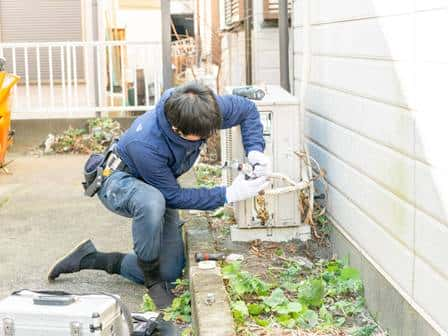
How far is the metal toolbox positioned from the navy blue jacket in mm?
1144

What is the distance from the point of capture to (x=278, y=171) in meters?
5.35

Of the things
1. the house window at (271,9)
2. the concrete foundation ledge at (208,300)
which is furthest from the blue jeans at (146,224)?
the house window at (271,9)

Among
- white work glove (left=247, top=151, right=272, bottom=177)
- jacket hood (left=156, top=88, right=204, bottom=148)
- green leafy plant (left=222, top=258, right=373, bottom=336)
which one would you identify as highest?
jacket hood (left=156, top=88, right=204, bottom=148)

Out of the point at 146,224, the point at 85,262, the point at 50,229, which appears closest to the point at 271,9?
Result: the point at 50,229

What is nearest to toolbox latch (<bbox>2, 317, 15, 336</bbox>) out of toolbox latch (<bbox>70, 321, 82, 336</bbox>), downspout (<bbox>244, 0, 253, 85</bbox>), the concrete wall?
toolbox latch (<bbox>70, 321, 82, 336</bbox>)

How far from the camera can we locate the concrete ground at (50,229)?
548cm

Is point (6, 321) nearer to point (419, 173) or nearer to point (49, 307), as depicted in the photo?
point (49, 307)

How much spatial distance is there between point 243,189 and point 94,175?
95cm

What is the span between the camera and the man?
457cm

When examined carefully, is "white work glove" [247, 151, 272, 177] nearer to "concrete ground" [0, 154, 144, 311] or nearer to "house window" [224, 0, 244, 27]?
"concrete ground" [0, 154, 144, 311]

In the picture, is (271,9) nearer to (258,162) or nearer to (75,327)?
(258,162)

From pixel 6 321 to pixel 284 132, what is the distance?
225 cm

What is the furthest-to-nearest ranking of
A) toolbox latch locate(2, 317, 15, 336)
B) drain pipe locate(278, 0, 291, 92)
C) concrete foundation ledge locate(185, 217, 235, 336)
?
1. drain pipe locate(278, 0, 291, 92)
2. concrete foundation ledge locate(185, 217, 235, 336)
3. toolbox latch locate(2, 317, 15, 336)

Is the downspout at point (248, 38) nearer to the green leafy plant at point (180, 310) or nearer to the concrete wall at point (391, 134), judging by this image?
the concrete wall at point (391, 134)
